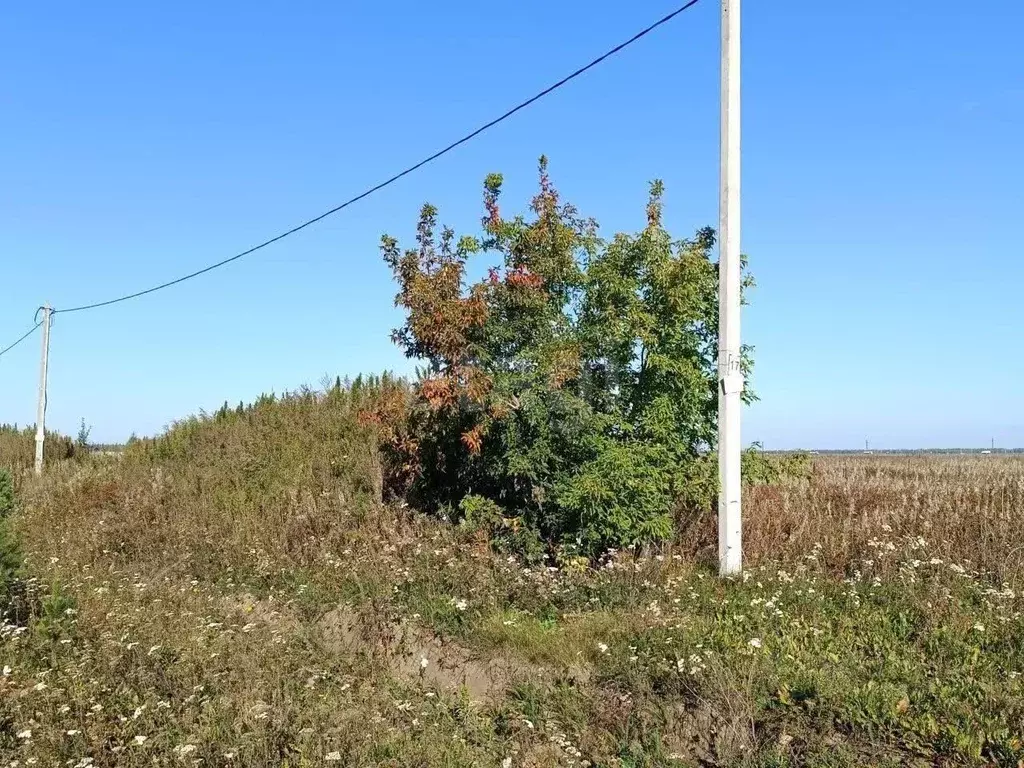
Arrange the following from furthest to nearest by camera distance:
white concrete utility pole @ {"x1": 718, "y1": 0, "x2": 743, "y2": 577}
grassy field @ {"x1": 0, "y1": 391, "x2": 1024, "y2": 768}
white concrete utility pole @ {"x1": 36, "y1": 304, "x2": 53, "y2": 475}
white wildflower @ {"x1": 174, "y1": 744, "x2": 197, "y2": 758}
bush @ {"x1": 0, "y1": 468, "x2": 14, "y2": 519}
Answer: white concrete utility pole @ {"x1": 36, "y1": 304, "x2": 53, "y2": 475}
bush @ {"x1": 0, "y1": 468, "x2": 14, "y2": 519}
white concrete utility pole @ {"x1": 718, "y1": 0, "x2": 743, "y2": 577}
grassy field @ {"x1": 0, "y1": 391, "x2": 1024, "y2": 768}
white wildflower @ {"x1": 174, "y1": 744, "x2": 197, "y2": 758}

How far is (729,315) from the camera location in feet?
23.4

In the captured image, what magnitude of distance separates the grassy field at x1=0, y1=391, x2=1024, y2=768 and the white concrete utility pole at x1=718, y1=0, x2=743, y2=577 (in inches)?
19.4

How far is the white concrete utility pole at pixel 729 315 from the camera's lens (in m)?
7.04

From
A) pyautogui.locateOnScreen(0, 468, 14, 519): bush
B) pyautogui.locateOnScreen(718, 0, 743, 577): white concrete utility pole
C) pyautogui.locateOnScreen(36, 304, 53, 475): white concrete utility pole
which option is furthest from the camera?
pyautogui.locateOnScreen(36, 304, 53, 475): white concrete utility pole

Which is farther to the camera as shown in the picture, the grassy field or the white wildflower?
the grassy field

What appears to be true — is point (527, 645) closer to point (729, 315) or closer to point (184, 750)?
point (184, 750)

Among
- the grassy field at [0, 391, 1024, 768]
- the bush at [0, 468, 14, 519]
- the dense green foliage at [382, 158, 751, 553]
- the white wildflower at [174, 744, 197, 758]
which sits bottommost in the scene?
the white wildflower at [174, 744, 197, 758]

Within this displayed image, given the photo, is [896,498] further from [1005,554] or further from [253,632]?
[253,632]

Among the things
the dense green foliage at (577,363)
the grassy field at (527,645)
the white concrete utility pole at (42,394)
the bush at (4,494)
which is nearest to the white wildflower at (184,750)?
the grassy field at (527,645)

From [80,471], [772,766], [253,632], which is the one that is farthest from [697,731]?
[80,471]

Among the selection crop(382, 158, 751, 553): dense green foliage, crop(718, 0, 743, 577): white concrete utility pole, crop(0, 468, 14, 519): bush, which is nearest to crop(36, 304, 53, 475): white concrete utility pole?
crop(0, 468, 14, 519): bush

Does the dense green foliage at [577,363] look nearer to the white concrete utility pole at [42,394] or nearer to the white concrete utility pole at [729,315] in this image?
the white concrete utility pole at [729,315]

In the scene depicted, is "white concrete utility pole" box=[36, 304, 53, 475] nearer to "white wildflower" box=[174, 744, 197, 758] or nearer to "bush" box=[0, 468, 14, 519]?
"bush" box=[0, 468, 14, 519]

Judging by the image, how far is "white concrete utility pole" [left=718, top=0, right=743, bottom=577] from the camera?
704cm
